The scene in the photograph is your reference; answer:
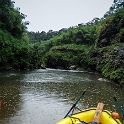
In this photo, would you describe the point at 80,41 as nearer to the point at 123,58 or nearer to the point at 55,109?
the point at 123,58

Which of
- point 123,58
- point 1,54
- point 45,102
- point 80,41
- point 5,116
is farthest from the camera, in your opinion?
point 80,41

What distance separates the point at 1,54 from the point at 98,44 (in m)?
Answer: 19.3

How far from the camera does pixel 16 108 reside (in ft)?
33.5

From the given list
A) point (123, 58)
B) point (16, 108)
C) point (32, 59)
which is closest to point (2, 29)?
point (32, 59)

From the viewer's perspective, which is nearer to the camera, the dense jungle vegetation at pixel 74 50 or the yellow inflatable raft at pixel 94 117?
the yellow inflatable raft at pixel 94 117

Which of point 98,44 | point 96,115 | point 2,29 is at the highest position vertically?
point 2,29

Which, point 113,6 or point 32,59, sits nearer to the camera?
point 32,59

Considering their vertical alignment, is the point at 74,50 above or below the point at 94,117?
above

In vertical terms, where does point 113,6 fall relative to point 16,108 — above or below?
above

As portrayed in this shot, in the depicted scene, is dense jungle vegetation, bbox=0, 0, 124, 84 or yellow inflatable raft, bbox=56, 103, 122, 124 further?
dense jungle vegetation, bbox=0, 0, 124, 84

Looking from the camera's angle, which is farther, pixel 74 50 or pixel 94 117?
pixel 74 50

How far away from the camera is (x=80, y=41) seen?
6100 centimetres

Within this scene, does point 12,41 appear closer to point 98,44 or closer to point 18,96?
point 98,44

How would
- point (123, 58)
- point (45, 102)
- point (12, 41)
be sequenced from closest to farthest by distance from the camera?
1. point (45, 102)
2. point (123, 58)
3. point (12, 41)
